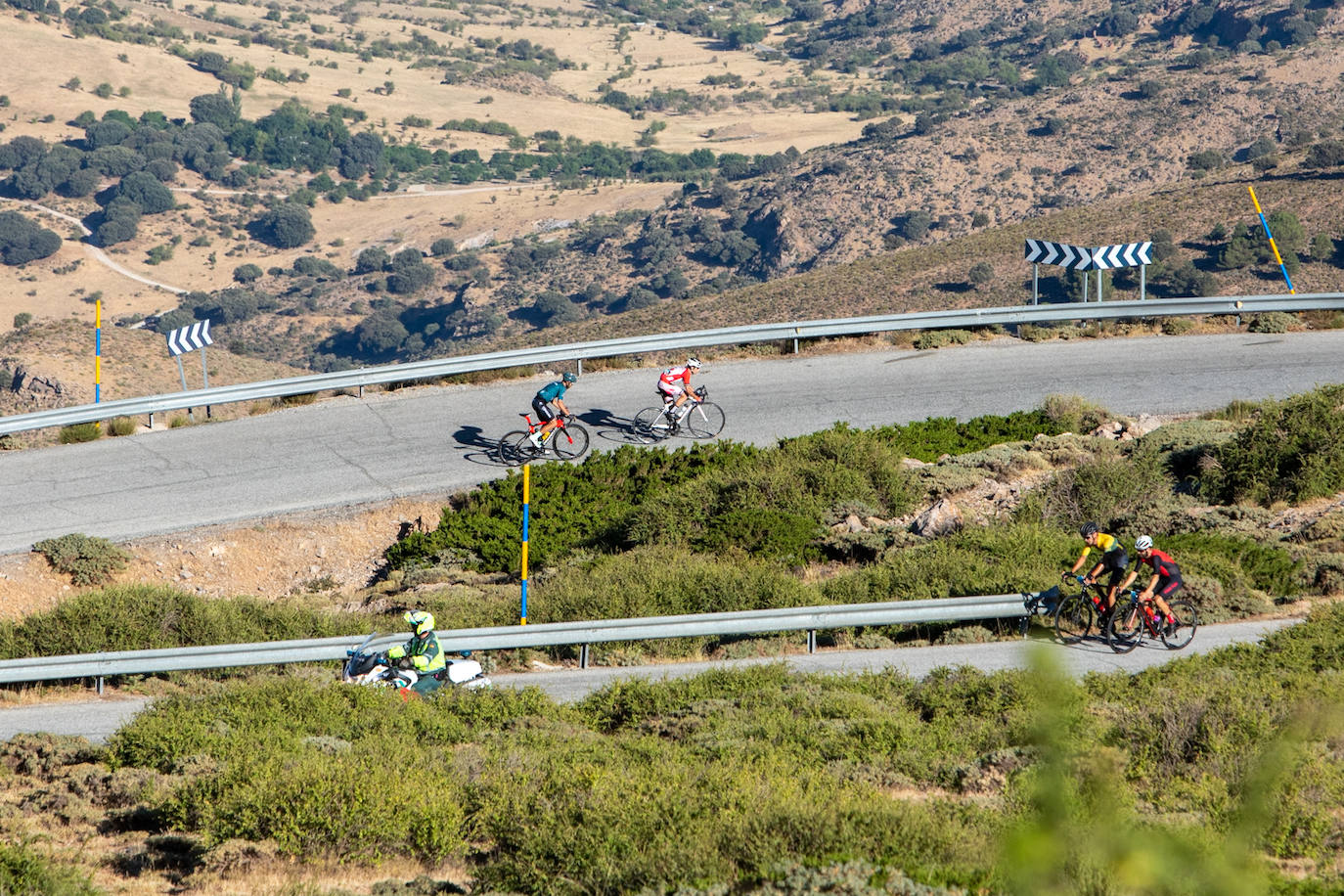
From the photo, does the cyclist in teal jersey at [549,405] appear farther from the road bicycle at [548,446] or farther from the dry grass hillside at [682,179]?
the dry grass hillside at [682,179]

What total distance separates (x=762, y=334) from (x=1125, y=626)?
45.2 ft

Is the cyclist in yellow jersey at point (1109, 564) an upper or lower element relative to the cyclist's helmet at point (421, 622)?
upper

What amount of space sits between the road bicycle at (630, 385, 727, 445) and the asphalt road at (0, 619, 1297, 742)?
324 inches

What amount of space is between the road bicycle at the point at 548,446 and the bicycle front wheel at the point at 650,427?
1.31 metres

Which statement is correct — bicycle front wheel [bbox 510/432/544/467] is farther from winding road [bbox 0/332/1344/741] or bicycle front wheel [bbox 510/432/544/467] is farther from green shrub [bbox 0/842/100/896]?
green shrub [bbox 0/842/100/896]

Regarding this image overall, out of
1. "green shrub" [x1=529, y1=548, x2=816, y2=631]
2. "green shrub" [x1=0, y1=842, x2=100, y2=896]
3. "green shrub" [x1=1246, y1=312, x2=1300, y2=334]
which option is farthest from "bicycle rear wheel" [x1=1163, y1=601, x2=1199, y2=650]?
"green shrub" [x1=1246, y1=312, x2=1300, y2=334]

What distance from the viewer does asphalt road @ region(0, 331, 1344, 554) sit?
19.7 meters

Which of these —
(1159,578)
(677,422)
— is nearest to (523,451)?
(677,422)

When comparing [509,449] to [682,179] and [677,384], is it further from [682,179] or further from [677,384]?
[682,179]

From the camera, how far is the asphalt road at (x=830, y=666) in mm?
12336

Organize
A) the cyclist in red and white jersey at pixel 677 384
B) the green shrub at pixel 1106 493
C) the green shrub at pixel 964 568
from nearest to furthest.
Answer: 1. the green shrub at pixel 964 568
2. the green shrub at pixel 1106 493
3. the cyclist in red and white jersey at pixel 677 384

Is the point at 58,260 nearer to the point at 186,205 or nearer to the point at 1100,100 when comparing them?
A: the point at 186,205

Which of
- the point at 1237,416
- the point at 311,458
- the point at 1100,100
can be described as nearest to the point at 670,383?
the point at 311,458

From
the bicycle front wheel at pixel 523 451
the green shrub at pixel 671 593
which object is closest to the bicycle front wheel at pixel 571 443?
the bicycle front wheel at pixel 523 451
